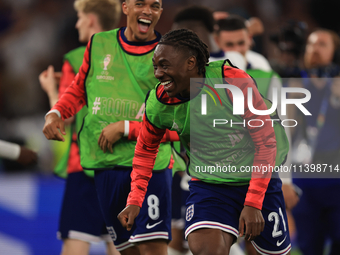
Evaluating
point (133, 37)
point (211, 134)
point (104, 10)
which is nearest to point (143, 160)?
point (211, 134)

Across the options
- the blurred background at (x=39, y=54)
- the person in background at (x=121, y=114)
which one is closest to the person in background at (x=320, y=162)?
the person in background at (x=121, y=114)

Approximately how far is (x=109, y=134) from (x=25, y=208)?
3.79 m

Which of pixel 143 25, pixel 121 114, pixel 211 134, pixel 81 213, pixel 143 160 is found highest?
pixel 143 25

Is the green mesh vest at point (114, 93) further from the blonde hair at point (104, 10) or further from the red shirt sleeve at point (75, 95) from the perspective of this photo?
the blonde hair at point (104, 10)

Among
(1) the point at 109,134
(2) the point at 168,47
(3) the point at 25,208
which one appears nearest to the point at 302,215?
(1) the point at 109,134

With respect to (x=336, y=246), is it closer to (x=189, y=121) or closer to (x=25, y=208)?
(x=189, y=121)

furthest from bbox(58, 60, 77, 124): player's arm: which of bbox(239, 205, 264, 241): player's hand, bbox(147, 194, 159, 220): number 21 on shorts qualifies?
bbox(239, 205, 264, 241): player's hand

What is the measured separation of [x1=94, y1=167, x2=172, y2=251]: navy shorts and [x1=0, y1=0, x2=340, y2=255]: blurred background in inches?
134

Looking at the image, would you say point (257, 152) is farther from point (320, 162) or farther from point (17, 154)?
point (320, 162)

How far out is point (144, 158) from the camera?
8.57 ft

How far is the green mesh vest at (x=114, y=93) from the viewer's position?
2.95 m

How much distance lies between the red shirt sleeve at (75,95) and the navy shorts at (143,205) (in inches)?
17.1

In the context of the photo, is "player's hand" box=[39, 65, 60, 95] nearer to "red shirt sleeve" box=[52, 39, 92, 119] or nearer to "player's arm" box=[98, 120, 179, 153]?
"red shirt sleeve" box=[52, 39, 92, 119]

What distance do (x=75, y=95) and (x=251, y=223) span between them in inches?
57.6
